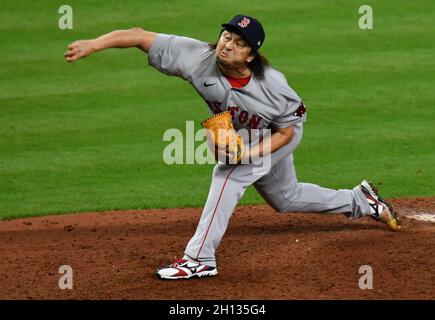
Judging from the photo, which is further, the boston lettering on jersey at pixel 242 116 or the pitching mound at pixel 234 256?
the boston lettering on jersey at pixel 242 116

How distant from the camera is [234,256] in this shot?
7.15 metres

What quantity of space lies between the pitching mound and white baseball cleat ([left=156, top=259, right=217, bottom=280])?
0.15ft

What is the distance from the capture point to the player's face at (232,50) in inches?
259

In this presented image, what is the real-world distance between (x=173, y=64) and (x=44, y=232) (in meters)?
2.04

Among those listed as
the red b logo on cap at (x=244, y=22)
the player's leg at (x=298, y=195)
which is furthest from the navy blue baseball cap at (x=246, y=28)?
the player's leg at (x=298, y=195)

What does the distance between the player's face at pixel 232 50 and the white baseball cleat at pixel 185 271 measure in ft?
4.50

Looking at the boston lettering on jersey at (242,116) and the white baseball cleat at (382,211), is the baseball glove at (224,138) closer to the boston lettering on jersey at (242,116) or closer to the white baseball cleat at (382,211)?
the boston lettering on jersey at (242,116)

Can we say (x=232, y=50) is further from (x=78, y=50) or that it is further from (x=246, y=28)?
(x=78, y=50)

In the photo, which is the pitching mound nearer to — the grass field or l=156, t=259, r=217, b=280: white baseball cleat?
l=156, t=259, r=217, b=280: white baseball cleat

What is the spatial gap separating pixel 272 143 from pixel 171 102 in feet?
14.2

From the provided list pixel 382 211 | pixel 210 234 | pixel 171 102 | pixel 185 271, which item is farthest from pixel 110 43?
pixel 171 102

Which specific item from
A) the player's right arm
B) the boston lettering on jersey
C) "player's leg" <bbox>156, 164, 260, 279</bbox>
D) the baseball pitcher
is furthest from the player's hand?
"player's leg" <bbox>156, 164, 260, 279</bbox>

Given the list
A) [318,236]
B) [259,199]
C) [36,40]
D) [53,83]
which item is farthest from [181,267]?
[36,40]

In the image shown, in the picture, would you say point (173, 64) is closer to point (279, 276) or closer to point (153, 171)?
point (279, 276)
